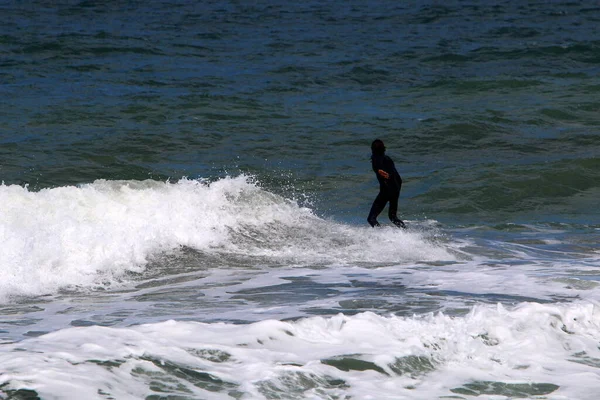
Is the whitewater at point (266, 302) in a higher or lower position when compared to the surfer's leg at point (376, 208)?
lower

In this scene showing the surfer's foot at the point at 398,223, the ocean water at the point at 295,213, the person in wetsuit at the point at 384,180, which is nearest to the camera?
the ocean water at the point at 295,213

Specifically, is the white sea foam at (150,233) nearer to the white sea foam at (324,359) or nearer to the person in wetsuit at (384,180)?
the person in wetsuit at (384,180)

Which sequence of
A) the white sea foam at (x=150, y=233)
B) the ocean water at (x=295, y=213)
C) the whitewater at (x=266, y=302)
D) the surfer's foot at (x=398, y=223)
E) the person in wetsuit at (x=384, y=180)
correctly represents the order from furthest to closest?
1. the surfer's foot at (x=398, y=223)
2. the person in wetsuit at (x=384, y=180)
3. the white sea foam at (x=150, y=233)
4. the ocean water at (x=295, y=213)
5. the whitewater at (x=266, y=302)

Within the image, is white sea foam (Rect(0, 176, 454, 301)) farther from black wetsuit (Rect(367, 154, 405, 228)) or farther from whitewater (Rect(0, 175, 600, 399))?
black wetsuit (Rect(367, 154, 405, 228))

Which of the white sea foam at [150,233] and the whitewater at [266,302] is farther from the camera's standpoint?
the white sea foam at [150,233]

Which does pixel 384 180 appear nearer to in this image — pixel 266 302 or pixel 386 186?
pixel 386 186

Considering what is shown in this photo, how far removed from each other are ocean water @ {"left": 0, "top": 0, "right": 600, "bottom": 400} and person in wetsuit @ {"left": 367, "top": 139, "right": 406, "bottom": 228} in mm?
Result: 406

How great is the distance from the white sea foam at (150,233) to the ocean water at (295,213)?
5cm

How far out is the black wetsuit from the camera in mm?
13289

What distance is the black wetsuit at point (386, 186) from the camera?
13.3 m

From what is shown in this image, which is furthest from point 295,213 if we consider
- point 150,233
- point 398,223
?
point 150,233

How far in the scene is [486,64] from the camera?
28750 millimetres

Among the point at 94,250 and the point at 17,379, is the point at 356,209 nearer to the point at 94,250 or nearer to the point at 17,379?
the point at 94,250

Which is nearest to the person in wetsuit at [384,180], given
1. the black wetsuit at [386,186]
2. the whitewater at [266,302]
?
the black wetsuit at [386,186]
